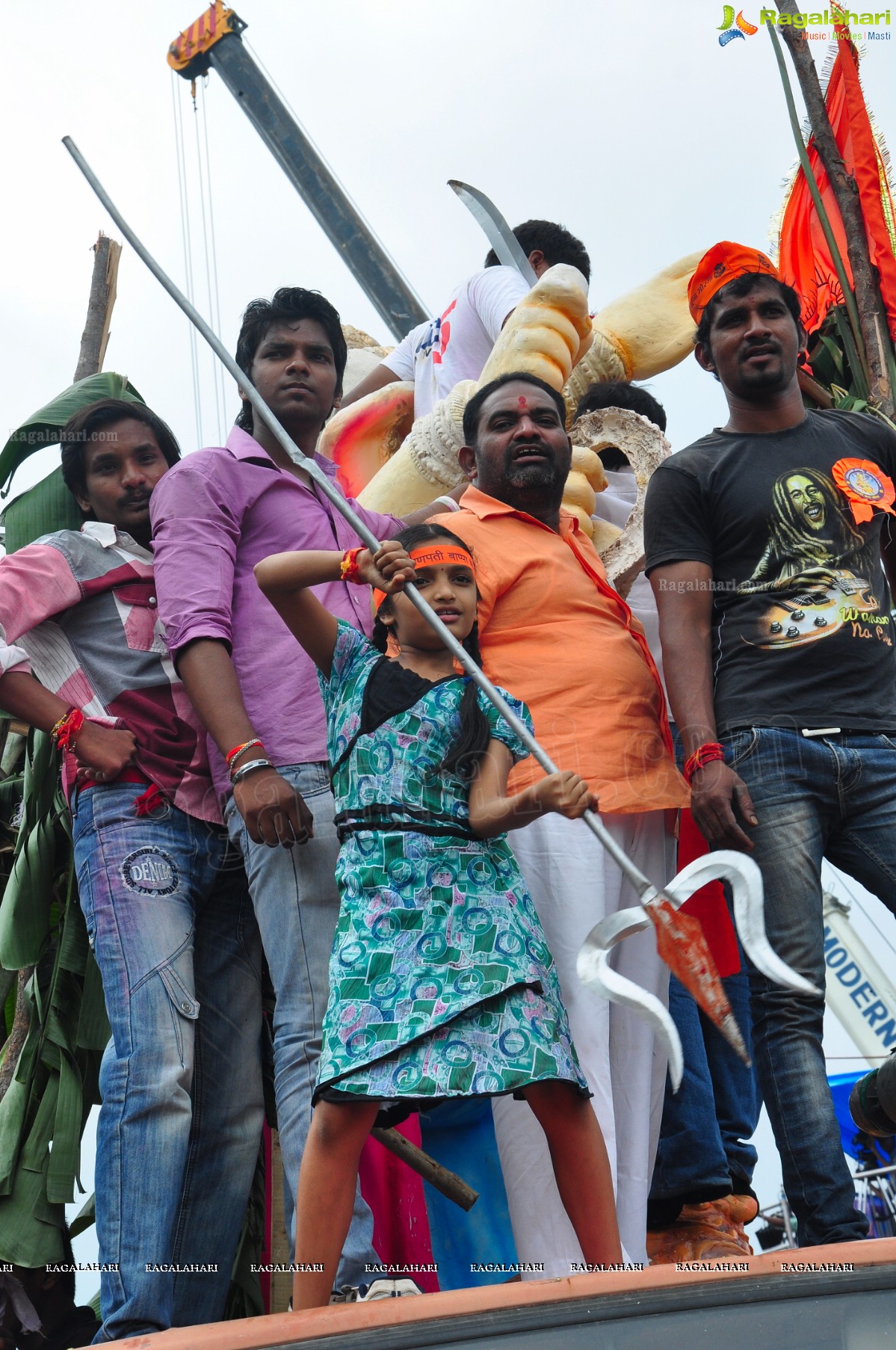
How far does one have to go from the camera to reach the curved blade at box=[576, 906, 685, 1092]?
254 cm

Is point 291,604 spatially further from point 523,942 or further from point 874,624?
point 874,624

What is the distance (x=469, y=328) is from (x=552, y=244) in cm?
65

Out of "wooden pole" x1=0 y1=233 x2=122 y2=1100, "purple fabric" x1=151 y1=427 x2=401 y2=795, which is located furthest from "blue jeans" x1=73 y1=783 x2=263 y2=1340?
"wooden pole" x1=0 y1=233 x2=122 y2=1100

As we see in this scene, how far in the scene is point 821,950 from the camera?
2.95m

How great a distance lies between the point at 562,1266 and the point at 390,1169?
775 mm

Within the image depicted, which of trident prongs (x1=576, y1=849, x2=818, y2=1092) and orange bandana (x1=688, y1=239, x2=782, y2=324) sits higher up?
orange bandana (x1=688, y1=239, x2=782, y2=324)

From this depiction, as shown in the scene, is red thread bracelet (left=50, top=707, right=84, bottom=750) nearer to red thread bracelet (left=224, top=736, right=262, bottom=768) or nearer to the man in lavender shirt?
the man in lavender shirt

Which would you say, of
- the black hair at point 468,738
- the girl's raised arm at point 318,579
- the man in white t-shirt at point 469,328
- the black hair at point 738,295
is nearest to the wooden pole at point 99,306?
the man in white t-shirt at point 469,328

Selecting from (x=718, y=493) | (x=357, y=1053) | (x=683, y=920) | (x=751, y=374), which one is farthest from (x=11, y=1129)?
(x=751, y=374)

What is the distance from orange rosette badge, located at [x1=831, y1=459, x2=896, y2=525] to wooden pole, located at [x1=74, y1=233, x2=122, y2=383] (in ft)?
13.3

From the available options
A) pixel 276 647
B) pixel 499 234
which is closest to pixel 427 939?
pixel 276 647

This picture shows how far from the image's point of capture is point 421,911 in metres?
2.78

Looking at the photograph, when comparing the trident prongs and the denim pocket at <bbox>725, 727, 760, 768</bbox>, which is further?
the denim pocket at <bbox>725, 727, 760, 768</bbox>

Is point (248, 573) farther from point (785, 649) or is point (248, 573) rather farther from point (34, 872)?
point (785, 649)
